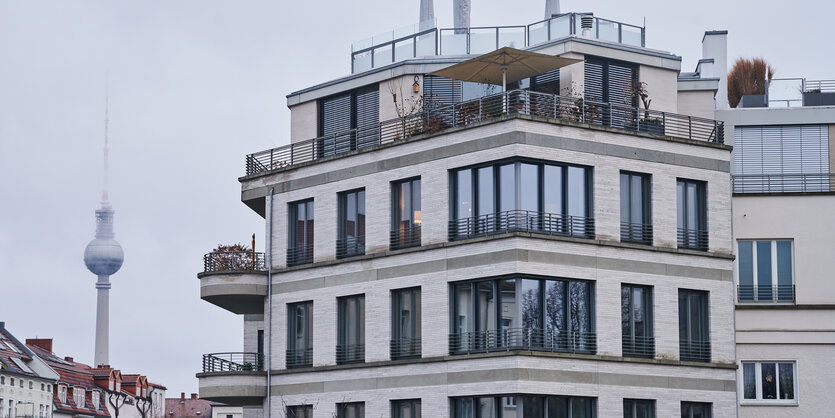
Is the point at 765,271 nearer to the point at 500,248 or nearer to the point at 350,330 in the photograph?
the point at 500,248

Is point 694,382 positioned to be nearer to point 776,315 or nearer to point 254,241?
point 776,315

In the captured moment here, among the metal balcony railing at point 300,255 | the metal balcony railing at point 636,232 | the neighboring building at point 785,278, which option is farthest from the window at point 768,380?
the metal balcony railing at point 300,255

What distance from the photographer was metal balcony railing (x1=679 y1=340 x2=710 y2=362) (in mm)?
46281

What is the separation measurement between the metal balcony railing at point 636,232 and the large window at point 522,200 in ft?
4.47

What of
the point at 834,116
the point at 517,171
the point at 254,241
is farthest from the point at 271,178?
the point at 834,116

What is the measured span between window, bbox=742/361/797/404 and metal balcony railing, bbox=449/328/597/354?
7436 millimetres

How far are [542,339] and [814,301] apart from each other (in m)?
11.6

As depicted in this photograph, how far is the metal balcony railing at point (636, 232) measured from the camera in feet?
151

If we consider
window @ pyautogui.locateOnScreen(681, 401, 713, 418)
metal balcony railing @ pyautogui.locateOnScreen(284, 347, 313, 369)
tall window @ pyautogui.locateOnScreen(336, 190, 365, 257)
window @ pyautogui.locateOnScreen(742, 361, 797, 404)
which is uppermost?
tall window @ pyautogui.locateOnScreen(336, 190, 365, 257)

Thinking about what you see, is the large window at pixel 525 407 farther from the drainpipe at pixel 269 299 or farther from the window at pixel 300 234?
the window at pixel 300 234

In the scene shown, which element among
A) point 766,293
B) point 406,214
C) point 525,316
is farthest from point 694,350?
point 406,214

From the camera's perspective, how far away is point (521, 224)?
4378 centimetres

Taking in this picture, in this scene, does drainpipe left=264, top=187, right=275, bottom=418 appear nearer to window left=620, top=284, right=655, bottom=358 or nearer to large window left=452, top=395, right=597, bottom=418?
large window left=452, top=395, right=597, bottom=418

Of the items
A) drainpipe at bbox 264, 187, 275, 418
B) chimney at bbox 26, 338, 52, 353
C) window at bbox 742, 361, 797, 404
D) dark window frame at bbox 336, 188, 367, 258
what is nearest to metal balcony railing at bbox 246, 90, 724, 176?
dark window frame at bbox 336, 188, 367, 258
